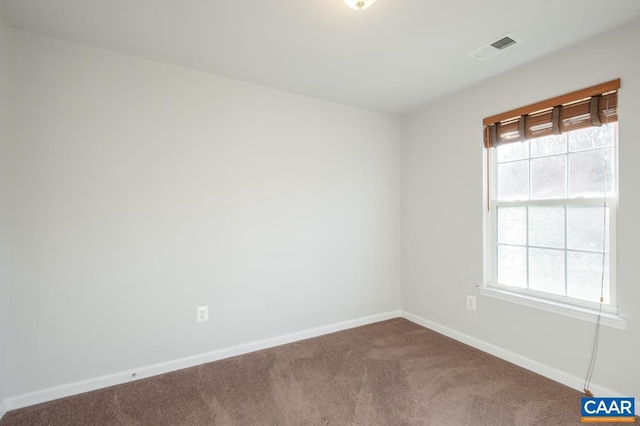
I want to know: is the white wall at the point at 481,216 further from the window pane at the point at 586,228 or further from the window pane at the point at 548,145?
the window pane at the point at 548,145

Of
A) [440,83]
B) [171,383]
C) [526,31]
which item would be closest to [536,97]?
[526,31]

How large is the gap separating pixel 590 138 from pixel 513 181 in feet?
1.94

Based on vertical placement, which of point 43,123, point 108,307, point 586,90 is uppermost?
point 586,90

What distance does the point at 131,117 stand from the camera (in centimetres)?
223

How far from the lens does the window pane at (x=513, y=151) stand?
252 centimetres

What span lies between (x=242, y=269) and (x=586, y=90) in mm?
2918

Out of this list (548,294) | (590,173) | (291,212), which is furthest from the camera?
(291,212)

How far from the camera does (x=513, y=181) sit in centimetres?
260

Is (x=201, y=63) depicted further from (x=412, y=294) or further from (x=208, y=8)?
(x=412, y=294)

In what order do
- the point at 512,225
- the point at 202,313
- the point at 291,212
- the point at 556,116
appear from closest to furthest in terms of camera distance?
1. the point at 556,116
2. the point at 202,313
3. the point at 512,225
4. the point at 291,212

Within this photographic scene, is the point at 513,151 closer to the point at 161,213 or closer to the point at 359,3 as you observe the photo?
the point at 359,3

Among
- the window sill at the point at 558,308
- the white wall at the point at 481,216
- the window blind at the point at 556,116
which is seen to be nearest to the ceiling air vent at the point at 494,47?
the white wall at the point at 481,216

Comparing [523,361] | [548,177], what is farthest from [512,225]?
[523,361]

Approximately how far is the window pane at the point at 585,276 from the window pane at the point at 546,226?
0.47 ft
